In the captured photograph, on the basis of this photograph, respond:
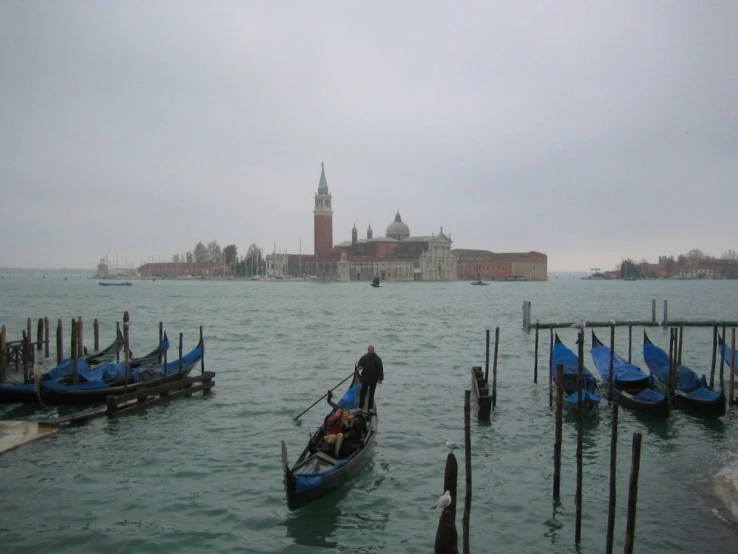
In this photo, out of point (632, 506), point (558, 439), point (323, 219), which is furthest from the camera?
point (323, 219)

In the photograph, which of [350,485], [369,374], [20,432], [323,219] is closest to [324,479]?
[350,485]

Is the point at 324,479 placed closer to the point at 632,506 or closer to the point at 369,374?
the point at 369,374

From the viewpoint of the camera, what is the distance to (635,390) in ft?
36.0

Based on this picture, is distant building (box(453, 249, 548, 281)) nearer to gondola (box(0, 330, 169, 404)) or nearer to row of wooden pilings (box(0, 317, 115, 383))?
row of wooden pilings (box(0, 317, 115, 383))

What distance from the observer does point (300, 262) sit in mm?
104938

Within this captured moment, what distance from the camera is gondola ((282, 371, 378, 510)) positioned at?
6320mm

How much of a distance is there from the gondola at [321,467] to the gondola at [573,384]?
3217mm

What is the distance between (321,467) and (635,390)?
6.27 meters

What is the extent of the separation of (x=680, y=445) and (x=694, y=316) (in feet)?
88.2

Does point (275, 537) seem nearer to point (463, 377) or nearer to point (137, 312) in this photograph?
point (463, 377)

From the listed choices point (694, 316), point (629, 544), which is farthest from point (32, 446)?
point (694, 316)

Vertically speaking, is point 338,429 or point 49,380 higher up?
point 338,429

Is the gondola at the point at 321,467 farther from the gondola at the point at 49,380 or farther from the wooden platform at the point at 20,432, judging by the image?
the gondola at the point at 49,380

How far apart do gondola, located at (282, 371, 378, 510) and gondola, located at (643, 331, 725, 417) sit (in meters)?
5.06
